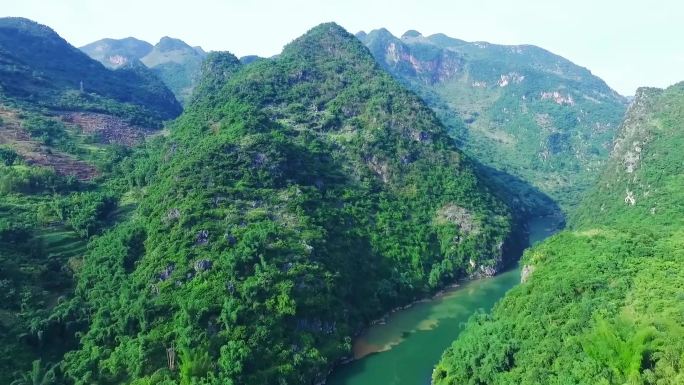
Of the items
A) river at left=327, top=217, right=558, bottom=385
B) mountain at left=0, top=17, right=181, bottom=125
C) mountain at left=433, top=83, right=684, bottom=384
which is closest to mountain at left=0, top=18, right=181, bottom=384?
mountain at left=0, top=17, right=181, bottom=125

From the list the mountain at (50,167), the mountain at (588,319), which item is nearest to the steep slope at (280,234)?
the mountain at (50,167)

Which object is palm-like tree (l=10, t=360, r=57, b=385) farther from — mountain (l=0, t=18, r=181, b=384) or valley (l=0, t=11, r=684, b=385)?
mountain (l=0, t=18, r=181, b=384)

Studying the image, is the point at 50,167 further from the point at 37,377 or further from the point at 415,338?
the point at 415,338

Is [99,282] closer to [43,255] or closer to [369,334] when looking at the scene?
[43,255]

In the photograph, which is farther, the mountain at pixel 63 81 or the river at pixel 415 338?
the mountain at pixel 63 81

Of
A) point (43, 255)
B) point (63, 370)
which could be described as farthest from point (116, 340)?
point (43, 255)

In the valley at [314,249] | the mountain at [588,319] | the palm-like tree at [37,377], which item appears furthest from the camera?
the valley at [314,249]

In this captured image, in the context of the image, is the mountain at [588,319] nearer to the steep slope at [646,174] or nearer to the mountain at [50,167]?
the steep slope at [646,174]
